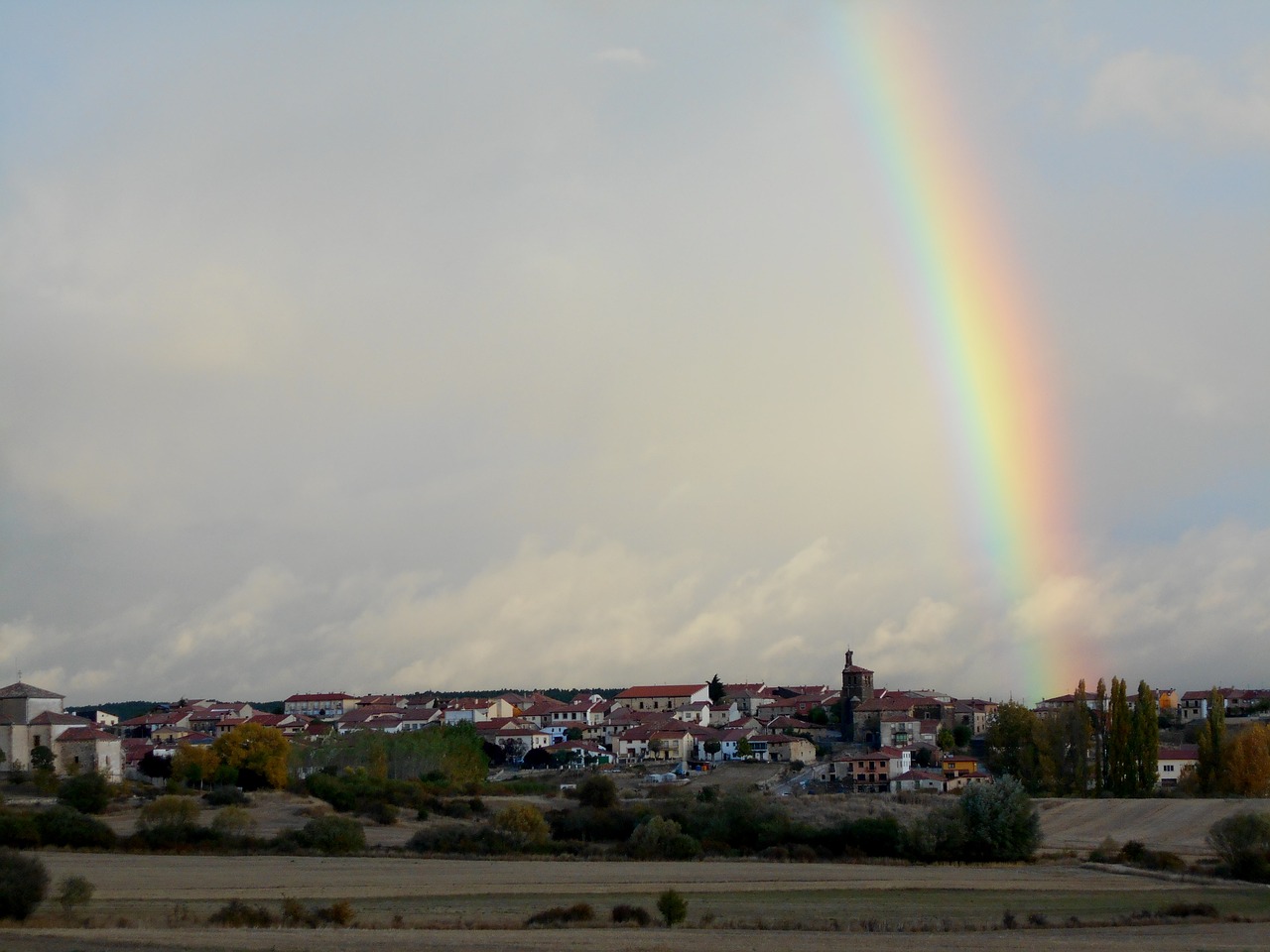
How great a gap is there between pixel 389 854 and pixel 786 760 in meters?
64.4

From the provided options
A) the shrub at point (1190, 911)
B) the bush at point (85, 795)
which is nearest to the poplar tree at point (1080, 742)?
the shrub at point (1190, 911)

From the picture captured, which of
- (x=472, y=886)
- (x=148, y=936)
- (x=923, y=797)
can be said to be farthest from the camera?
(x=923, y=797)

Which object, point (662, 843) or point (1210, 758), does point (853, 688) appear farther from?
point (662, 843)

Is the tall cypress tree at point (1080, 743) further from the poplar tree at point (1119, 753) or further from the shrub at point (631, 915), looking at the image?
the shrub at point (631, 915)

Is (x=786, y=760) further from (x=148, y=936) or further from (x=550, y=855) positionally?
(x=148, y=936)

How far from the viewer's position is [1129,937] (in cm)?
3017

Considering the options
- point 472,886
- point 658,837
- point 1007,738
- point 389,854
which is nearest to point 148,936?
point 472,886

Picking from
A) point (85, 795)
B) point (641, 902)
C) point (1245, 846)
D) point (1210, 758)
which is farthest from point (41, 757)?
point (1210, 758)

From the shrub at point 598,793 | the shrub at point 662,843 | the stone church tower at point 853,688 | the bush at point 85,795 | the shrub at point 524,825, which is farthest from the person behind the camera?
the stone church tower at point 853,688

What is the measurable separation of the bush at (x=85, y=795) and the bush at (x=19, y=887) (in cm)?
3581

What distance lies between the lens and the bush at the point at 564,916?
32.5 meters

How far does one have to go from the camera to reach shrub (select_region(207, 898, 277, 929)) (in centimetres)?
3121

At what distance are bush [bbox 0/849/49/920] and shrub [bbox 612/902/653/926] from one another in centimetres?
1338

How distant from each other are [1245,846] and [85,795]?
168 ft
